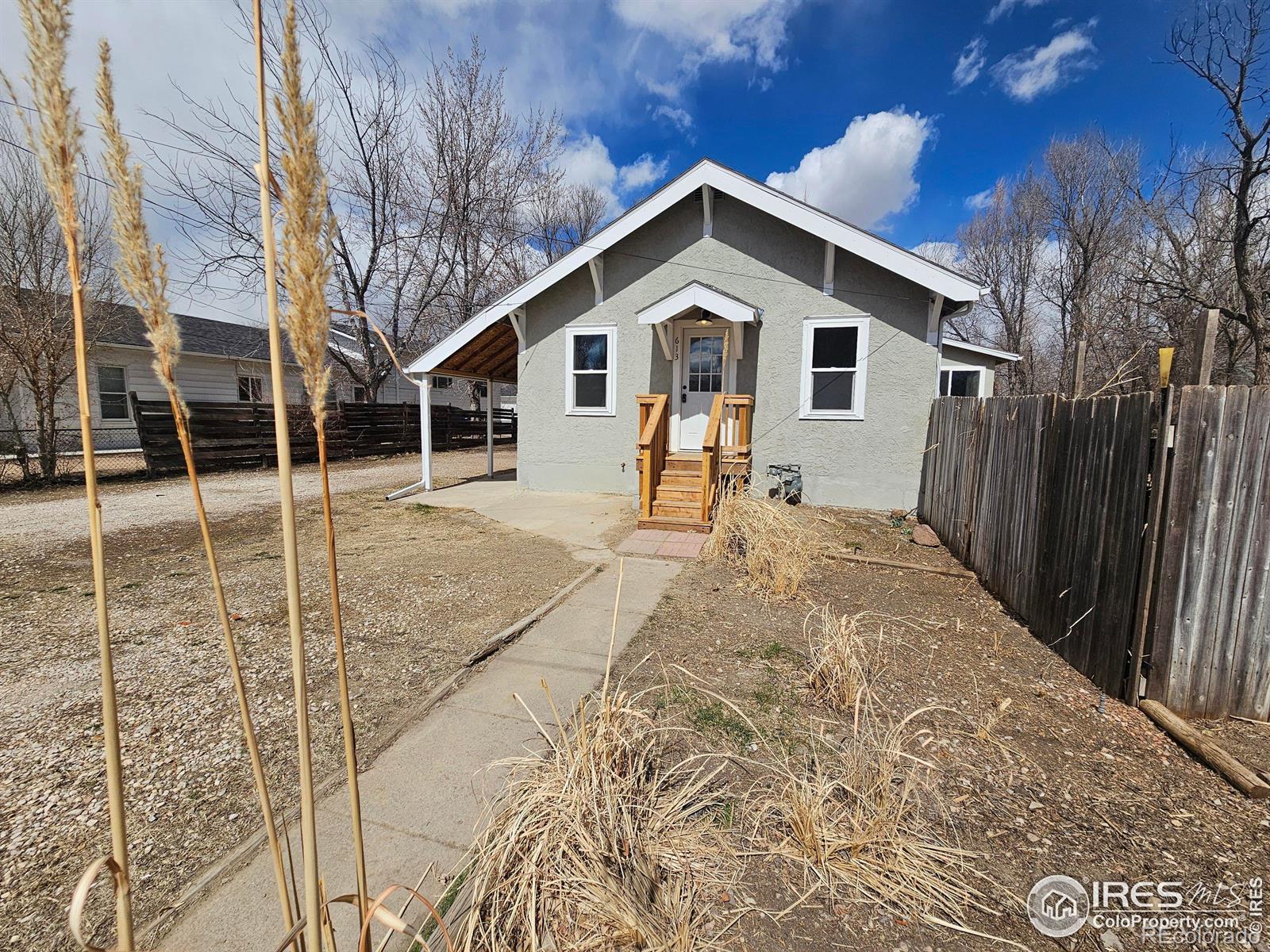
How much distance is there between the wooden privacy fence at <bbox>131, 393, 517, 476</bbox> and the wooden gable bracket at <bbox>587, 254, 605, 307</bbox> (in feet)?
14.8

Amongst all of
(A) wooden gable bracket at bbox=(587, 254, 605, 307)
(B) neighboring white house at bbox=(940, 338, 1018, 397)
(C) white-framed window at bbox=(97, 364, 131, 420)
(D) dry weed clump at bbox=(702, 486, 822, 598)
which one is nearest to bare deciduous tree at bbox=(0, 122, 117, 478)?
(C) white-framed window at bbox=(97, 364, 131, 420)

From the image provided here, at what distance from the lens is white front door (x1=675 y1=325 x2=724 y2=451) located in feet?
30.1

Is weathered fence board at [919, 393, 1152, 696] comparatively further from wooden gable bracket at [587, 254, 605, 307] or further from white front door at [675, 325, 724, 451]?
wooden gable bracket at [587, 254, 605, 307]

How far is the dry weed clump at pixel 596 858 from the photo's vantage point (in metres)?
1.62

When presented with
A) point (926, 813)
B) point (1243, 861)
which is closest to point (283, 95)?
point (926, 813)

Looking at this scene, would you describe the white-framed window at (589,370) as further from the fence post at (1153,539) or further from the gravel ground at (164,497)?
the fence post at (1153,539)

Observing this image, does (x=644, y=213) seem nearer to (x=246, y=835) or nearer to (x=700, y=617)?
(x=700, y=617)

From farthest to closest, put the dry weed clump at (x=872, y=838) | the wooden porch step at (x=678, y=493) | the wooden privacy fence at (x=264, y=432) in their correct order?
1. the wooden privacy fence at (x=264, y=432)
2. the wooden porch step at (x=678, y=493)
3. the dry weed clump at (x=872, y=838)

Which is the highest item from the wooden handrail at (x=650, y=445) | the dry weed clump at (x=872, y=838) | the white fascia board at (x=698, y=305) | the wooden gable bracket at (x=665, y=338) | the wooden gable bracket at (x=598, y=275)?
the wooden gable bracket at (x=598, y=275)

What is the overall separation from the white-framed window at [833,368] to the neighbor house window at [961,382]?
7880 mm

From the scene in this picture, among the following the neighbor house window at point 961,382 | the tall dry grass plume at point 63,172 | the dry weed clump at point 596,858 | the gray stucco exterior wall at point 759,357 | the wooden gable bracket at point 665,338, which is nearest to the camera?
the tall dry grass plume at point 63,172

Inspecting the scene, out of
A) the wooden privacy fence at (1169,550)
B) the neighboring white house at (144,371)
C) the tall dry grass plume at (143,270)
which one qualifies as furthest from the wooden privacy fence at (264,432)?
the wooden privacy fence at (1169,550)

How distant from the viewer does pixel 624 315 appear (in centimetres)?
929

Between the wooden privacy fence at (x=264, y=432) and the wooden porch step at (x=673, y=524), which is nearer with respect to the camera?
the wooden porch step at (x=673, y=524)
